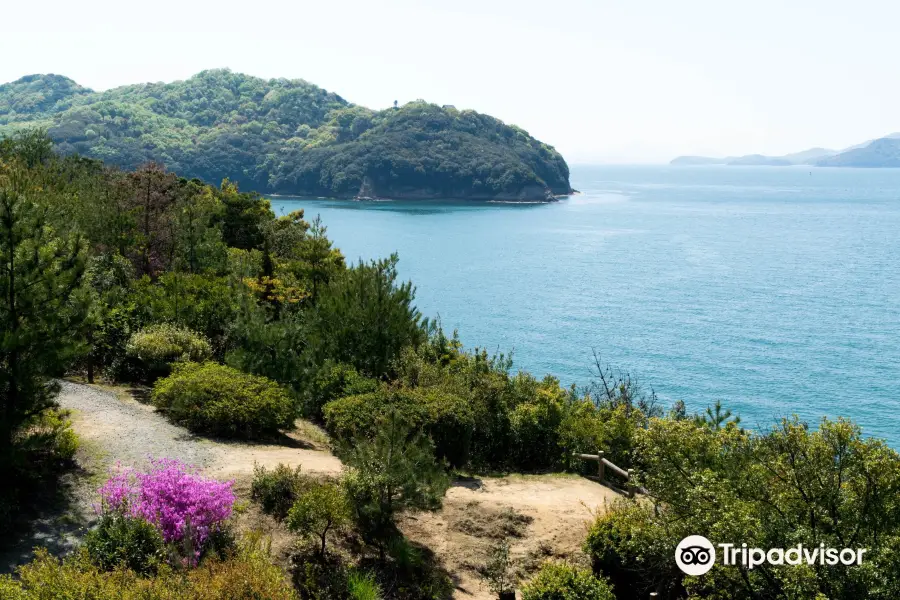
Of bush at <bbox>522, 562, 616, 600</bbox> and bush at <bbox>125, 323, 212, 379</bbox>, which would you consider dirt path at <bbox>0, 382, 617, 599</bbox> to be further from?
bush at <bbox>125, 323, 212, 379</bbox>

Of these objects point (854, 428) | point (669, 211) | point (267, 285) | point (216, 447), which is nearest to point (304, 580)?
point (216, 447)

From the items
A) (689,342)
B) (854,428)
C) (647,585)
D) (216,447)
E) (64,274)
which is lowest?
(689,342)

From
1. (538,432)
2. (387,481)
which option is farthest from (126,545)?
(538,432)

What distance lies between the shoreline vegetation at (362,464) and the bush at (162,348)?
0.22 ft

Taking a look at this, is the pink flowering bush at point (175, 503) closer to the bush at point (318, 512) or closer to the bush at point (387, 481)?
the bush at point (318, 512)

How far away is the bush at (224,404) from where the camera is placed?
1703cm

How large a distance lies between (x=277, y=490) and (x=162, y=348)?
9.78 meters

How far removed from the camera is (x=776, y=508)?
9086 millimetres

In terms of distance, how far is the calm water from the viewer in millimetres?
47375

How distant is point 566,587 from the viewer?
442 inches

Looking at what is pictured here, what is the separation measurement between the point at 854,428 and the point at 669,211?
511 feet

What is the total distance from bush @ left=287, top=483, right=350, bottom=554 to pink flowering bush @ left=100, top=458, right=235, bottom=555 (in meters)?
1.12

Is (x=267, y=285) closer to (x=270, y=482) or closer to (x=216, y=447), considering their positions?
(x=216, y=447)

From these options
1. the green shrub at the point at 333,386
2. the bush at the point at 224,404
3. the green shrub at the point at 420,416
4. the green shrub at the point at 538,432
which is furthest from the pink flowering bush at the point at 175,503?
the green shrub at the point at 538,432
